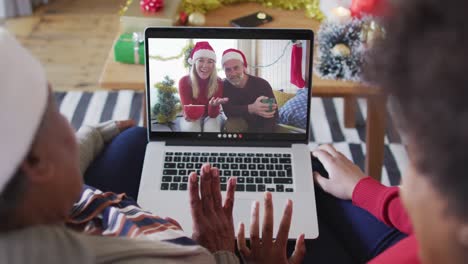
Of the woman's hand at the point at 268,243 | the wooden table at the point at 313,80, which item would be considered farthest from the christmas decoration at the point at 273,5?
the woman's hand at the point at 268,243

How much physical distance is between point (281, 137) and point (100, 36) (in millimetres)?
1974

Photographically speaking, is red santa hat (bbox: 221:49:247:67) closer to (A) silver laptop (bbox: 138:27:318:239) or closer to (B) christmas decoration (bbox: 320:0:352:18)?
(A) silver laptop (bbox: 138:27:318:239)

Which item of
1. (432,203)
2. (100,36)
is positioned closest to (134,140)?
(432,203)

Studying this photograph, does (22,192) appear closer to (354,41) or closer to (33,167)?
(33,167)

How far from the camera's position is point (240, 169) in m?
1.24

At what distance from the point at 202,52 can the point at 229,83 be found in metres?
0.09

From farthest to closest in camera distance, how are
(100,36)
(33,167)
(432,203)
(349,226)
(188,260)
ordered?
(100,36) < (349,226) < (188,260) < (33,167) < (432,203)

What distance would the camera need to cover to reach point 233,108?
1.27 metres

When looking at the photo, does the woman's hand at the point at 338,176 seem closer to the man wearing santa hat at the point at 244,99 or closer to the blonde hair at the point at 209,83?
the man wearing santa hat at the point at 244,99

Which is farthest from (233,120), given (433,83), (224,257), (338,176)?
(433,83)

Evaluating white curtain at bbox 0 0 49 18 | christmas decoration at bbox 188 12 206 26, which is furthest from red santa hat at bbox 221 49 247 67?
Answer: white curtain at bbox 0 0 49 18

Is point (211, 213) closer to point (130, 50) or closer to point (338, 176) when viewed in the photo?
point (338, 176)

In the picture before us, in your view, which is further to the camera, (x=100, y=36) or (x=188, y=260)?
(x=100, y=36)

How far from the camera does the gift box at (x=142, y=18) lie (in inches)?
62.7
